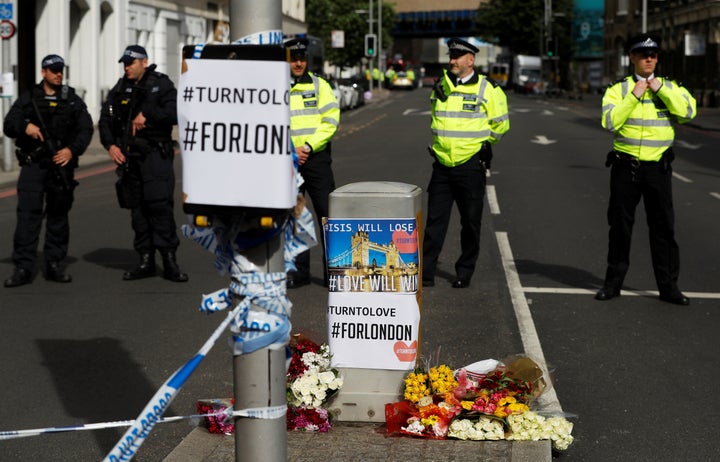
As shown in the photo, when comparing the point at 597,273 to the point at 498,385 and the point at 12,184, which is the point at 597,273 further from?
the point at 12,184

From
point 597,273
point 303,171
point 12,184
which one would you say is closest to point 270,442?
point 303,171

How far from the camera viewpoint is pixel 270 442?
375 cm

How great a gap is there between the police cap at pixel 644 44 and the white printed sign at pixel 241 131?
5657mm

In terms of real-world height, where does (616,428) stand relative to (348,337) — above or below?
below

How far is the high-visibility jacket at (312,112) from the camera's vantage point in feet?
31.2

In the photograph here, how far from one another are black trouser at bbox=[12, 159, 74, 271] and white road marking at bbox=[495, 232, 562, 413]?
383 centimetres

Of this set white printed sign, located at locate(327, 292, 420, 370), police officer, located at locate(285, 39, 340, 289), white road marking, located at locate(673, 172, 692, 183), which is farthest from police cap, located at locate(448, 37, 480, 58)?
white road marking, located at locate(673, 172, 692, 183)

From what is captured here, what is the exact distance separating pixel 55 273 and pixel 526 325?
4.20 m

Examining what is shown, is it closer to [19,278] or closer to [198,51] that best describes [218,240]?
[198,51]

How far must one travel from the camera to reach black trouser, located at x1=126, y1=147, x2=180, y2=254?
10102 millimetres

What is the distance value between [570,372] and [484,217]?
779cm

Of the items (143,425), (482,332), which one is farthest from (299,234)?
(482,332)

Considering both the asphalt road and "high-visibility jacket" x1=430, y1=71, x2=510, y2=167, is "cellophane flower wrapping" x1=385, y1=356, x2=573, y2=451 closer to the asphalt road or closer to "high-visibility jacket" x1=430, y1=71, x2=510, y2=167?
the asphalt road

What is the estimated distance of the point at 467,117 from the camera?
9734mm
